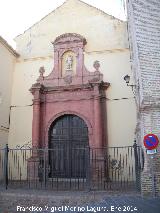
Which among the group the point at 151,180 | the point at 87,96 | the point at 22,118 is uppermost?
the point at 87,96

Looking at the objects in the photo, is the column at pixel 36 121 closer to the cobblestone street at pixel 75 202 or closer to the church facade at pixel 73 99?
the church facade at pixel 73 99

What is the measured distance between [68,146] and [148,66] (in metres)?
5.42

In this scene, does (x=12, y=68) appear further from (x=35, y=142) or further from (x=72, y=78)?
(x=35, y=142)

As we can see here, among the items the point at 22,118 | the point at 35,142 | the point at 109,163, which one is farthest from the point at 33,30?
the point at 109,163

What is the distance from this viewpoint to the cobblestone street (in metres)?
6.57

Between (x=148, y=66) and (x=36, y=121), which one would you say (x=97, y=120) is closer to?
(x=36, y=121)

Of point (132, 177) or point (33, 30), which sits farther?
point (33, 30)

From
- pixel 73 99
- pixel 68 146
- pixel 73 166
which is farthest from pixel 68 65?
pixel 73 166

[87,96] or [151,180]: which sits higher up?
[87,96]

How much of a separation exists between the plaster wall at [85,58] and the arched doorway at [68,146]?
3.90 feet

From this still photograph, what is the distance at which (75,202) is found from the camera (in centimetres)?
718

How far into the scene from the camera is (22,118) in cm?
1299

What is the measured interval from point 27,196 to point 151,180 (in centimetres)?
342

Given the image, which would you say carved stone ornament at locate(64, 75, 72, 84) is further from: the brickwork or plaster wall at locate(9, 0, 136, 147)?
the brickwork
